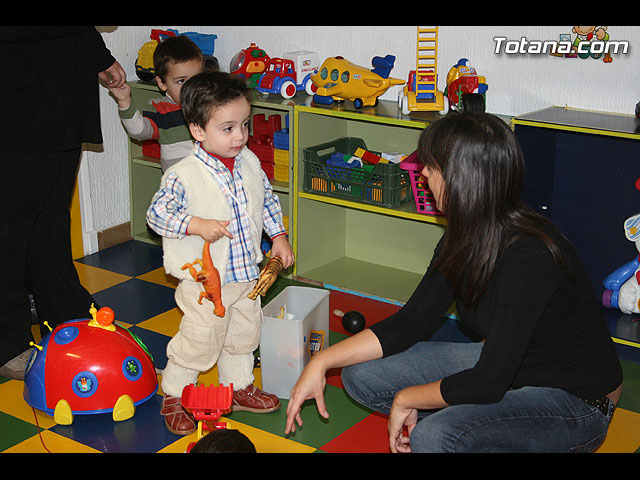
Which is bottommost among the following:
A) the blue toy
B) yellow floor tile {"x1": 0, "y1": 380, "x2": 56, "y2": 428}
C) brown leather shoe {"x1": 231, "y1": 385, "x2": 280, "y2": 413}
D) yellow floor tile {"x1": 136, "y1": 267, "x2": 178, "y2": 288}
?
yellow floor tile {"x1": 0, "y1": 380, "x2": 56, "y2": 428}

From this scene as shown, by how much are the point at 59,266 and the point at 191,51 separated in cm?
111

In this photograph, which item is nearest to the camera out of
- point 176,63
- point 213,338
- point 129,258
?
point 213,338

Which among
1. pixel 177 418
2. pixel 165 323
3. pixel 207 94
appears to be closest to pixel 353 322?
pixel 165 323

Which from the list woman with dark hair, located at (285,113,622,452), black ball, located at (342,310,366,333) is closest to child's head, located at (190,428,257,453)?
woman with dark hair, located at (285,113,622,452)

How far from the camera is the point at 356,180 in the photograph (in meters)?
3.70

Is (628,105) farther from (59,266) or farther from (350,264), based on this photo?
(59,266)

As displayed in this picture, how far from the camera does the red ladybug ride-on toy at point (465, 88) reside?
330cm

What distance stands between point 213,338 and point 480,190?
44.2 inches

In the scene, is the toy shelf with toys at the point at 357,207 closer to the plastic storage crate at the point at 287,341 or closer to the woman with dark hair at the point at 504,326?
the plastic storage crate at the point at 287,341

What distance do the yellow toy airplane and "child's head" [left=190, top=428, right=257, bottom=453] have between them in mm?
2168

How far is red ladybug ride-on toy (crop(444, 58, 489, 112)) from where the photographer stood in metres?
3.30

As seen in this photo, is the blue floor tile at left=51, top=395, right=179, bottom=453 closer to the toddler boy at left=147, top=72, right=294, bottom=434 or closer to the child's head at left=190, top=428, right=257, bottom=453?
the toddler boy at left=147, top=72, right=294, bottom=434

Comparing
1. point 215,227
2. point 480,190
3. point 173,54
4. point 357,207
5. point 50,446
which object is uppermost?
point 173,54

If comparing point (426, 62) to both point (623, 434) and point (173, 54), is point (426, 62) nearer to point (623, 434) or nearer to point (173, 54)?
point (173, 54)
